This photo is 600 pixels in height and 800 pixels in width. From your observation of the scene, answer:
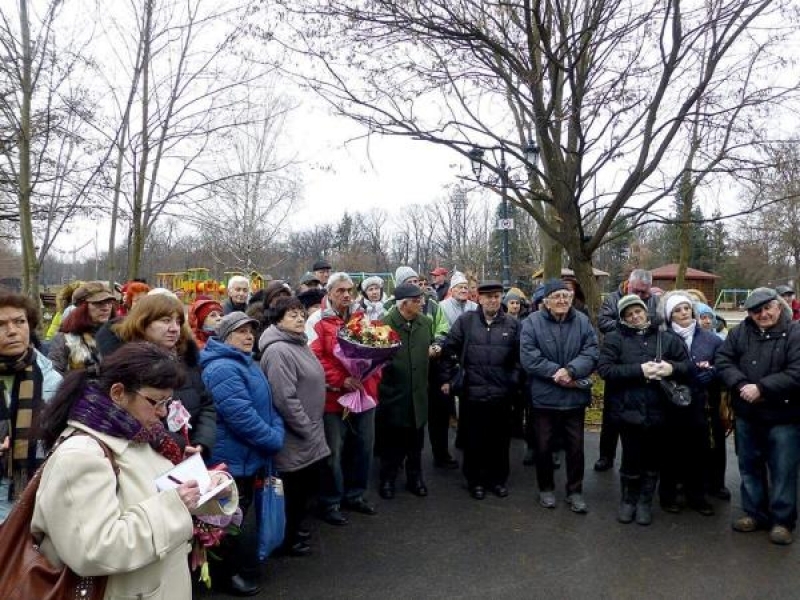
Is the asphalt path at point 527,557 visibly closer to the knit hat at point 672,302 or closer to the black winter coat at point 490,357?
the black winter coat at point 490,357

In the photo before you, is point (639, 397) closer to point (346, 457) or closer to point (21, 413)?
point (346, 457)

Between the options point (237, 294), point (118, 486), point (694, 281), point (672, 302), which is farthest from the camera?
point (694, 281)

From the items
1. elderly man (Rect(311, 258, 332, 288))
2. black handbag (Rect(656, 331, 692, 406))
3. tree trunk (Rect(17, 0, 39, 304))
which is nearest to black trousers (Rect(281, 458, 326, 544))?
black handbag (Rect(656, 331, 692, 406))

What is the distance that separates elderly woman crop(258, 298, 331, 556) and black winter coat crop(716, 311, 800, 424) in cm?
315

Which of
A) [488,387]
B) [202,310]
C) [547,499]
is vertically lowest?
[547,499]

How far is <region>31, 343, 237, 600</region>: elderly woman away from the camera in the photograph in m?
1.79

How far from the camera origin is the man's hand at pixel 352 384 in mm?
4855

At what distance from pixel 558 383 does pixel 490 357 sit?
2.19 ft

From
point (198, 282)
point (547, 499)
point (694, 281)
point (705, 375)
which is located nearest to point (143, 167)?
point (547, 499)

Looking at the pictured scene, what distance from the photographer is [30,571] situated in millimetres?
1807

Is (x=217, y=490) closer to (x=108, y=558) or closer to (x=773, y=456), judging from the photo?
(x=108, y=558)

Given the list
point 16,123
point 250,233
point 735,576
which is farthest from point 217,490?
point 250,233

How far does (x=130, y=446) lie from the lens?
2010 mm

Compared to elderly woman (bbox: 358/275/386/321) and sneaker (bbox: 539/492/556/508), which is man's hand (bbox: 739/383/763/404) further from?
elderly woman (bbox: 358/275/386/321)
